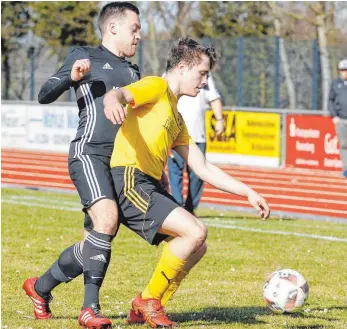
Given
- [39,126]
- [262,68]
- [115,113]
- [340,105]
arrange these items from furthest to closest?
[262,68] → [39,126] → [340,105] → [115,113]

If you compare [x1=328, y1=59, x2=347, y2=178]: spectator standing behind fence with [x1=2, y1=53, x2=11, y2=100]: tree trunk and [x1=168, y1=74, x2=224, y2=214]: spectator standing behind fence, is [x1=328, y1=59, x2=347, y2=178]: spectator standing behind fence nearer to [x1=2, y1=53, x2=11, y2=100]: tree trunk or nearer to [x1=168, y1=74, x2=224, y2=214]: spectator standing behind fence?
[x1=168, y1=74, x2=224, y2=214]: spectator standing behind fence

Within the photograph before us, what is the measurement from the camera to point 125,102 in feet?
20.9

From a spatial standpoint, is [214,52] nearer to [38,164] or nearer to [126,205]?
[126,205]

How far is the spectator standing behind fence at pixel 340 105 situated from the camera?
18547 millimetres

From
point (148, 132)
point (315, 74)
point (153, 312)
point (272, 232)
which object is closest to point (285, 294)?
point (153, 312)

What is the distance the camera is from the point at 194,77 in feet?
22.2

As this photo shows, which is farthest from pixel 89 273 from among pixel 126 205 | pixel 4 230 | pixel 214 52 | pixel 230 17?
pixel 230 17

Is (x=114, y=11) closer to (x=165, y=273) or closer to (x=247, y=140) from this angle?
(x=165, y=273)

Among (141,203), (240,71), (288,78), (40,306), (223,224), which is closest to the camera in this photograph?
(141,203)

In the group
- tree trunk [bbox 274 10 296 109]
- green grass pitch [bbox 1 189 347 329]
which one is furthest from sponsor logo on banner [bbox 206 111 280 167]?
green grass pitch [bbox 1 189 347 329]

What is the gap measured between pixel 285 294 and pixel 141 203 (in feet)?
3.82

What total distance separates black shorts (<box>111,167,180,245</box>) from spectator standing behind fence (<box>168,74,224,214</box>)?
A: 6.41m

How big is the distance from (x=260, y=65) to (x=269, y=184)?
322 inches

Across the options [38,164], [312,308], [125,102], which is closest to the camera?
[125,102]
